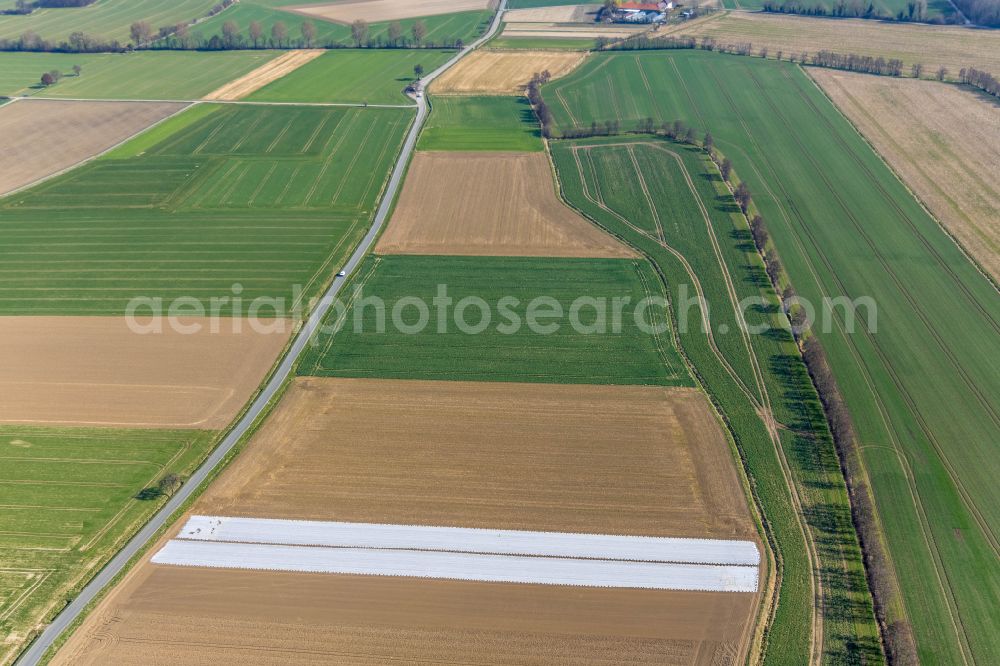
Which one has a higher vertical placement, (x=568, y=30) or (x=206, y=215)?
(x=568, y=30)

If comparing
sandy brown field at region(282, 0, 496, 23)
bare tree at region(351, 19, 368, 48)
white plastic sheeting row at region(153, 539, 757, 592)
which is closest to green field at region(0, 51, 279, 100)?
bare tree at region(351, 19, 368, 48)

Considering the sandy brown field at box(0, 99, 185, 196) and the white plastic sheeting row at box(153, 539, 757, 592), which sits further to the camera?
the sandy brown field at box(0, 99, 185, 196)

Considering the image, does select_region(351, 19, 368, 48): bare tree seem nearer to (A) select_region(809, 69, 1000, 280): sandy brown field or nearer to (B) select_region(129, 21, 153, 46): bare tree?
(B) select_region(129, 21, 153, 46): bare tree

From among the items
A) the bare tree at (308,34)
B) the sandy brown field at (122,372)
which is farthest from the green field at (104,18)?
the sandy brown field at (122,372)

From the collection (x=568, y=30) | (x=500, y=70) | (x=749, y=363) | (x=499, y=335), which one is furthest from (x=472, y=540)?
(x=568, y=30)

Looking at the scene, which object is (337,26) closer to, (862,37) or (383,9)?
(383,9)

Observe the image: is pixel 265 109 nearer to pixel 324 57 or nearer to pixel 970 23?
pixel 324 57
